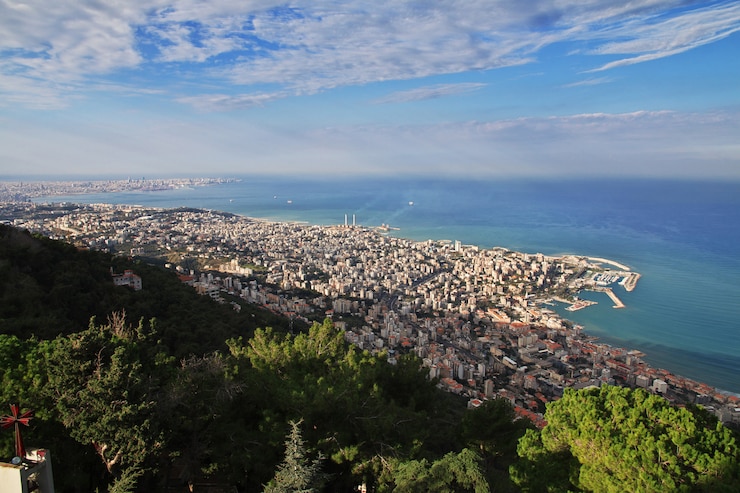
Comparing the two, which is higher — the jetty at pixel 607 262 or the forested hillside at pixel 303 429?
the forested hillside at pixel 303 429

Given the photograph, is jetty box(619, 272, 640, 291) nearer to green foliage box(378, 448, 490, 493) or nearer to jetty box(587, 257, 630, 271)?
jetty box(587, 257, 630, 271)

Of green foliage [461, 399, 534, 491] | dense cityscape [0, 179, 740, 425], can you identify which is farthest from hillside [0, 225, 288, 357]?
green foliage [461, 399, 534, 491]

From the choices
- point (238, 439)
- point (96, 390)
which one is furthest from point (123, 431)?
point (238, 439)

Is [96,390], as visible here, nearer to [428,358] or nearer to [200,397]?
[200,397]

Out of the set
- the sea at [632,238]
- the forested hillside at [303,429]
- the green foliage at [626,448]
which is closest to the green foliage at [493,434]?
the forested hillside at [303,429]

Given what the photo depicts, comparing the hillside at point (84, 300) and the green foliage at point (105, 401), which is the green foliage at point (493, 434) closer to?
the green foliage at point (105, 401)

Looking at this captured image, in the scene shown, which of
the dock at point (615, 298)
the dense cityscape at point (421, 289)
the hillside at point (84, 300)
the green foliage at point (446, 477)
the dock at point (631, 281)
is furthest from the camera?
the dock at point (631, 281)

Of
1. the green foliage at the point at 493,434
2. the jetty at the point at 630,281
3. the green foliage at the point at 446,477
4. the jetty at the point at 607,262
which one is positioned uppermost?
the green foliage at the point at 446,477

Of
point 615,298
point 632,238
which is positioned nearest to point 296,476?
point 615,298
